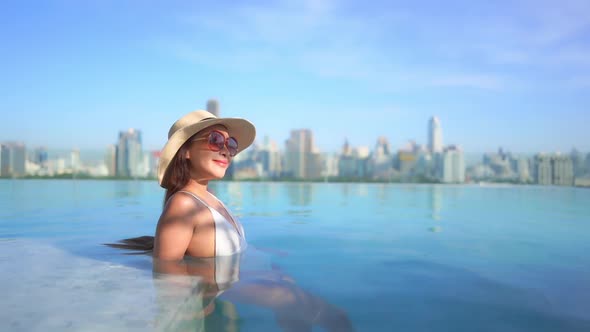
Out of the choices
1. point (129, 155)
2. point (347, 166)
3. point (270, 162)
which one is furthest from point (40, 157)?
point (347, 166)

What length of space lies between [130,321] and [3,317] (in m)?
0.39

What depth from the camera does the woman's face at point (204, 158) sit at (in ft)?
6.42

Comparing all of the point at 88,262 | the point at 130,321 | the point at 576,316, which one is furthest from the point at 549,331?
the point at 88,262

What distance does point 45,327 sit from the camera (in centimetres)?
112

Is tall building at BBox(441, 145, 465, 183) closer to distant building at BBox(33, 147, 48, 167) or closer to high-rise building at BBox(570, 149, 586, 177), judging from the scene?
high-rise building at BBox(570, 149, 586, 177)

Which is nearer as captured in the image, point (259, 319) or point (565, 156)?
point (259, 319)

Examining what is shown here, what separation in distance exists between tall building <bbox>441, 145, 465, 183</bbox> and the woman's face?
1756 inches

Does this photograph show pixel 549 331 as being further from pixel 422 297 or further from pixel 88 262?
pixel 88 262

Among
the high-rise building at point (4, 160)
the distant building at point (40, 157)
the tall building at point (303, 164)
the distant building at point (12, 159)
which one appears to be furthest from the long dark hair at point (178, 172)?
the tall building at point (303, 164)

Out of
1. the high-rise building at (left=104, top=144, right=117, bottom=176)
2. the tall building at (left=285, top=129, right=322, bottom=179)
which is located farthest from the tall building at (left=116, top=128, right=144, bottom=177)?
the tall building at (left=285, top=129, right=322, bottom=179)

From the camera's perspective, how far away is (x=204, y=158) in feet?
6.42

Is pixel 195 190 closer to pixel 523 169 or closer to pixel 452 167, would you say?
pixel 523 169

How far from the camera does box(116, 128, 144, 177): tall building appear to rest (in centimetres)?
3950

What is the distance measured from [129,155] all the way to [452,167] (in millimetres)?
35617
